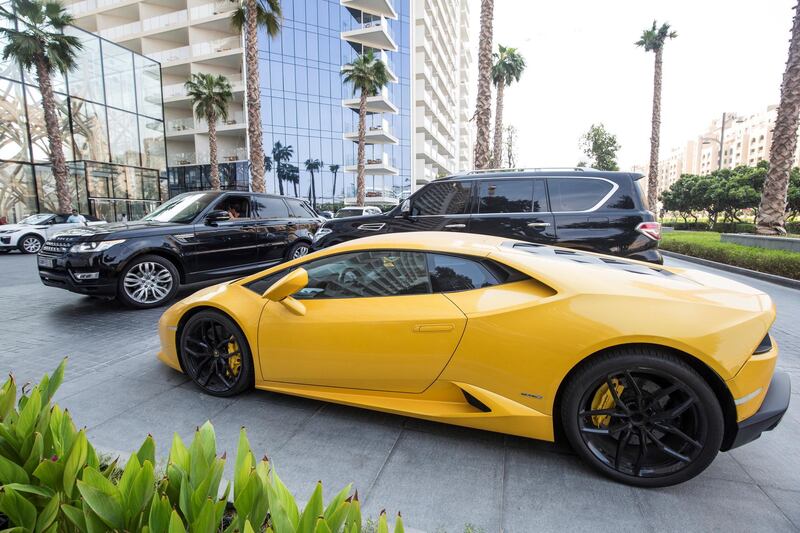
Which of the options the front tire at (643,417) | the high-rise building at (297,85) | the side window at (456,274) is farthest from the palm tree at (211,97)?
the front tire at (643,417)

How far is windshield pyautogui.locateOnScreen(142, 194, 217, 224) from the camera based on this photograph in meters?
6.49

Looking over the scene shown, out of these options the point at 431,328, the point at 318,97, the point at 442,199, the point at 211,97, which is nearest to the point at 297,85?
the point at 318,97

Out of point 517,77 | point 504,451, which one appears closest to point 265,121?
point 517,77

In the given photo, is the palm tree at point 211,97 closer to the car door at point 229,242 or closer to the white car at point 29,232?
the white car at point 29,232

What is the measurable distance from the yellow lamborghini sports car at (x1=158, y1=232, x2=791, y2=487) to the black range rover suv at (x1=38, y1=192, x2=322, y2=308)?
375 centimetres

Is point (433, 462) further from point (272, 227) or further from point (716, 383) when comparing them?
point (272, 227)

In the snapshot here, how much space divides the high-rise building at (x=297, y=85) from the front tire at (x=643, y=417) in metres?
35.2

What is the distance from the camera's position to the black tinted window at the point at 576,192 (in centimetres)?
537

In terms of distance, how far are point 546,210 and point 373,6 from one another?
4017cm

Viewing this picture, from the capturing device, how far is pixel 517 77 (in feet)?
109

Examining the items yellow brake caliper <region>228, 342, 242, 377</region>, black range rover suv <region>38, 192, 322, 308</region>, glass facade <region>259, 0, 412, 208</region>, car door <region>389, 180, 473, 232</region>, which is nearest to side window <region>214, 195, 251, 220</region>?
black range rover suv <region>38, 192, 322, 308</region>

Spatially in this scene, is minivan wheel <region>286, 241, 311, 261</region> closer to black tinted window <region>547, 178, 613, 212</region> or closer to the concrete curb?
black tinted window <region>547, 178, 613, 212</region>

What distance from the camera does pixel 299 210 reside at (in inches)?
336

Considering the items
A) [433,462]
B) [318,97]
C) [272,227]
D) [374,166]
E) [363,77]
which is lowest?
[433,462]
